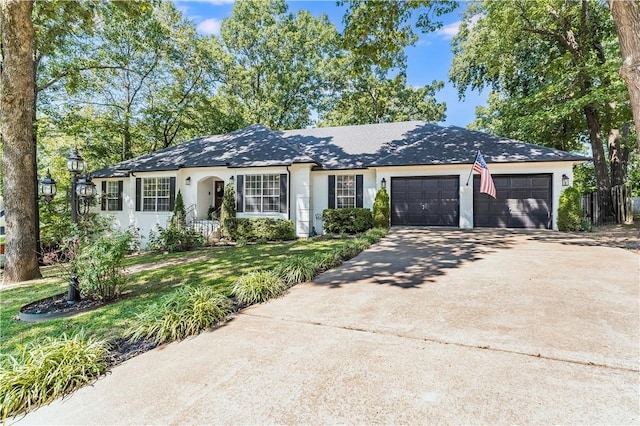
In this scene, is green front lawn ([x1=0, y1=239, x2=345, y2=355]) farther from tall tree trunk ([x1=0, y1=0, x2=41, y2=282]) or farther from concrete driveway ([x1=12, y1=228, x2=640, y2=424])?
concrete driveway ([x1=12, y1=228, x2=640, y2=424])

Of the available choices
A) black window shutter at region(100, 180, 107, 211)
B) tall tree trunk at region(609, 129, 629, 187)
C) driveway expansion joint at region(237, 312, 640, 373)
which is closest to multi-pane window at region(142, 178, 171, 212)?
black window shutter at region(100, 180, 107, 211)

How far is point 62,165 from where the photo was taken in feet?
60.3

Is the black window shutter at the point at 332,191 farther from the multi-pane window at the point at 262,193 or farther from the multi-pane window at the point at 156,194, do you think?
the multi-pane window at the point at 156,194

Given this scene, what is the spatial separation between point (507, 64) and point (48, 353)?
21851 millimetres

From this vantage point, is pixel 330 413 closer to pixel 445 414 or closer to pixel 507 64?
pixel 445 414

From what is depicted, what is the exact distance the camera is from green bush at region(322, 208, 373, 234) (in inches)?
492

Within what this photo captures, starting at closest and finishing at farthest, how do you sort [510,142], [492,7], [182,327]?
[182,327] → [510,142] → [492,7]

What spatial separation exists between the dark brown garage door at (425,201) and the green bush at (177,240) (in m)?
7.96

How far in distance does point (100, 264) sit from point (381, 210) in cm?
938

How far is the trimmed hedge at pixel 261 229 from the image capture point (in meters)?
12.2

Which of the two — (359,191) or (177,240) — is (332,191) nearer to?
(359,191)

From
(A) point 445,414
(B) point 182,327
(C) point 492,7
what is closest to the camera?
(A) point 445,414

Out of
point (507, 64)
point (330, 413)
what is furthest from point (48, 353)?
point (507, 64)

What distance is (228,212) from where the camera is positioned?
12.7 m
